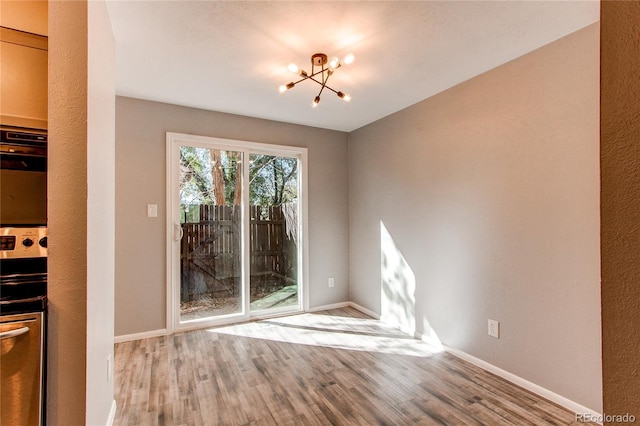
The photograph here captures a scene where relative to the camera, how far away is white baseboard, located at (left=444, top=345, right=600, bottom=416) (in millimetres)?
1899

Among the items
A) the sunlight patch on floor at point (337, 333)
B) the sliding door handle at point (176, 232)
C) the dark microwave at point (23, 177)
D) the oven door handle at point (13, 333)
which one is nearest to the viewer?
the oven door handle at point (13, 333)

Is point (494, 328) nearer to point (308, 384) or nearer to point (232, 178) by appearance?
point (308, 384)

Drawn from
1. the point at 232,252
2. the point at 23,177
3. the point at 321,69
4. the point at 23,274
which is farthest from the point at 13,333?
the point at 232,252

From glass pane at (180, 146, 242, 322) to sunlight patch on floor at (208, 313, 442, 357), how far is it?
1.15 feet

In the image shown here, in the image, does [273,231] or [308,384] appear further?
[273,231]

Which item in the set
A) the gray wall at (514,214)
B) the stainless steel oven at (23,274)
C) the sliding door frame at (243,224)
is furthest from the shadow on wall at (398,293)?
the stainless steel oven at (23,274)

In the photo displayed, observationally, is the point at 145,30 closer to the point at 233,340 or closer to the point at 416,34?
the point at 416,34

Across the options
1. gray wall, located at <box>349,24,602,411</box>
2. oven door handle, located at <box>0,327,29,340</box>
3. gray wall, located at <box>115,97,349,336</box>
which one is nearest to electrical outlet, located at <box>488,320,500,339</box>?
gray wall, located at <box>349,24,602,411</box>

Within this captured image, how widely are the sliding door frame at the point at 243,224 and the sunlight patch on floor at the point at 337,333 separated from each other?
0.17 m

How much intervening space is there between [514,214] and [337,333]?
2.01m

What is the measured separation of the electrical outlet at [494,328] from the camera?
235cm

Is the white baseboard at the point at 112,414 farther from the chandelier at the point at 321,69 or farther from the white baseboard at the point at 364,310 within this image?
the white baseboard at the point at 364,310

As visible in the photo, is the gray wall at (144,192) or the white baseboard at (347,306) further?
the white baseboard at (347,306)

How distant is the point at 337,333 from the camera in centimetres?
320
